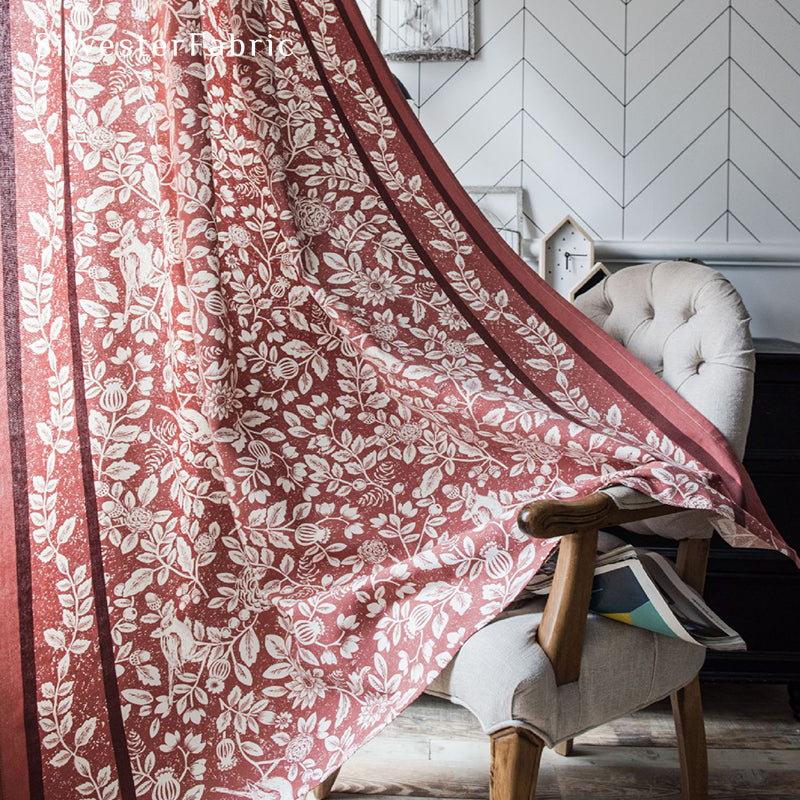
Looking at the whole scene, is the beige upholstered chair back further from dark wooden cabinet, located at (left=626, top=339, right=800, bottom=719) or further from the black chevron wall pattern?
the black chevron wall pattern

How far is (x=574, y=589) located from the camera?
1153 mm

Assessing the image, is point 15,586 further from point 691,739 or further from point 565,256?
point 565,256

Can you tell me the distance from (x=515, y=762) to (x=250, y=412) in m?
0.69

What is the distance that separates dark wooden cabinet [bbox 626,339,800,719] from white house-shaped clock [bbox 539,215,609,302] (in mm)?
573

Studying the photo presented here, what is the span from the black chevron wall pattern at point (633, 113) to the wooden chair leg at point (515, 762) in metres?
1.54

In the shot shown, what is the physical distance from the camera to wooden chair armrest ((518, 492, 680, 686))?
1128mm

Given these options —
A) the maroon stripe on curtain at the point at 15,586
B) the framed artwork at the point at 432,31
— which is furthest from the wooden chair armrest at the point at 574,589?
the framed artwork at the point at 432,31

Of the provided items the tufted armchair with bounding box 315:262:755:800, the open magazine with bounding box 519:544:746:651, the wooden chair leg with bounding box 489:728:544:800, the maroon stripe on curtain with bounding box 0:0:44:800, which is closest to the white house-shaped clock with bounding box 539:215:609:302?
the tufted armchair with bounding box 315:262:755:800

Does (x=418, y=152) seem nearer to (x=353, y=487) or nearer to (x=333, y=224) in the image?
(x=333, y=224)

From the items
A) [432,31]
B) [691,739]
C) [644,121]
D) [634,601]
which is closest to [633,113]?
[644,121]

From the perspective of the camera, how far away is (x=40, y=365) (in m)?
1.12

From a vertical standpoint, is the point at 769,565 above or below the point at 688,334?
below

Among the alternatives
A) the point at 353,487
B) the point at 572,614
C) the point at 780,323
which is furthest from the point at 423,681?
the point at 780,323

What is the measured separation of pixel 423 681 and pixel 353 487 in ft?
1.16
